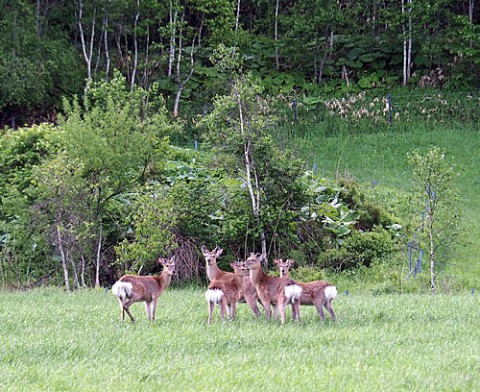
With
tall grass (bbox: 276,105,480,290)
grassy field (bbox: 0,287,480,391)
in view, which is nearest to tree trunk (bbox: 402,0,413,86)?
tall grass (bbox: 276,105,480,290)

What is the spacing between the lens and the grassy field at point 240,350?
1017cm

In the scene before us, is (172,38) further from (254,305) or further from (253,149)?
(254,305)

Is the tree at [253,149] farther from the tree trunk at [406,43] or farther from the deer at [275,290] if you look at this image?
the tree trunk at [406,43]

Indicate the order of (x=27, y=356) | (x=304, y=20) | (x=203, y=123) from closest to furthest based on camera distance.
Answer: (x=27, y=356)
(x=203, y=123)
(x=304, y=20)

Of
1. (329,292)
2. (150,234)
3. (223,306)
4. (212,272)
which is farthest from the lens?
(150,234)

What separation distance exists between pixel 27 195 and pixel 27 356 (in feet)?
44.6

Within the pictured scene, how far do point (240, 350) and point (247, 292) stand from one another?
3134 millimetres

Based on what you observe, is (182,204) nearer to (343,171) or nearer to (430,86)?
(343,171)

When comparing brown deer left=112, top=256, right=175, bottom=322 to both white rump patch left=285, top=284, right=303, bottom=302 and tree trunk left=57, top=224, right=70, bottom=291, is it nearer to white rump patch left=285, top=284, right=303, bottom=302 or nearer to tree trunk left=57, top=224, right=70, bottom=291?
white rump patch left=285, top=284, right=303, bottom=302

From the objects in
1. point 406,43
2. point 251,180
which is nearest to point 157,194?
point 251,180

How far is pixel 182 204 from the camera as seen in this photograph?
80.7ft

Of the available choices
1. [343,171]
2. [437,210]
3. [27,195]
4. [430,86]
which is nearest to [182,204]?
[27,195]

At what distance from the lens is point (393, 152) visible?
3503 centimetres

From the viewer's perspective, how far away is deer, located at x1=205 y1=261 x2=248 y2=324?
565 inches
